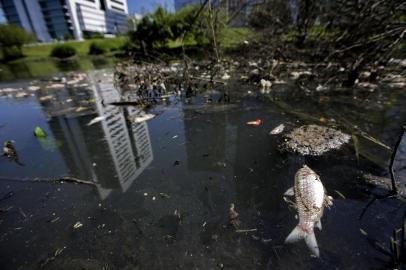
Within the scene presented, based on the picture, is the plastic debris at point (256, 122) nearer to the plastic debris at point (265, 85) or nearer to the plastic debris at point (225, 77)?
the plastic debris at point (265, 85)

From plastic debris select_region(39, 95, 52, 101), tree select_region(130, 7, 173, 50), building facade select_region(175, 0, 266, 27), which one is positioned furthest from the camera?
tree select_region(130, 7, 173, 50)

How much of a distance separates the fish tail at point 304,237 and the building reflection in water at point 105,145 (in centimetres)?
133

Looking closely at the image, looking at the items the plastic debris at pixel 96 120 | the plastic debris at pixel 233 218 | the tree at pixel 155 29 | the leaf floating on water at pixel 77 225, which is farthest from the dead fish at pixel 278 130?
the tree at pixel 155 29

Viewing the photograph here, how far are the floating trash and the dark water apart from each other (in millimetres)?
107

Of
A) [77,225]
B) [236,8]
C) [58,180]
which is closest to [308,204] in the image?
[77,225]

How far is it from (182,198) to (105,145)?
150cm

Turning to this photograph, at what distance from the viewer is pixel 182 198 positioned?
1.85 metres

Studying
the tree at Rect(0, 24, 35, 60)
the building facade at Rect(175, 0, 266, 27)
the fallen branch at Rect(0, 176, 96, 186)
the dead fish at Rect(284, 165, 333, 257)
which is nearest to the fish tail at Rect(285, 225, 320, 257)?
the dead fish at Rect(284, 165, 333, 257)

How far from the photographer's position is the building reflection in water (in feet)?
7.24

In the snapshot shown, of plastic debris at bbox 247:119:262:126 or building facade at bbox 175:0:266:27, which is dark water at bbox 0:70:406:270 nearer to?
plastic debris at bbox 247:119:262:126

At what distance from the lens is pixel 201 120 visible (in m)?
3.49

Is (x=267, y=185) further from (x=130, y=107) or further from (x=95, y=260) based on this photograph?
(x=130, y=107)

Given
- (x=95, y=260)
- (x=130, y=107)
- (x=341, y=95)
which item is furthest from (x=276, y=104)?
(x=95, y=260)

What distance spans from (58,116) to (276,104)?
A: 3825 millimetres
